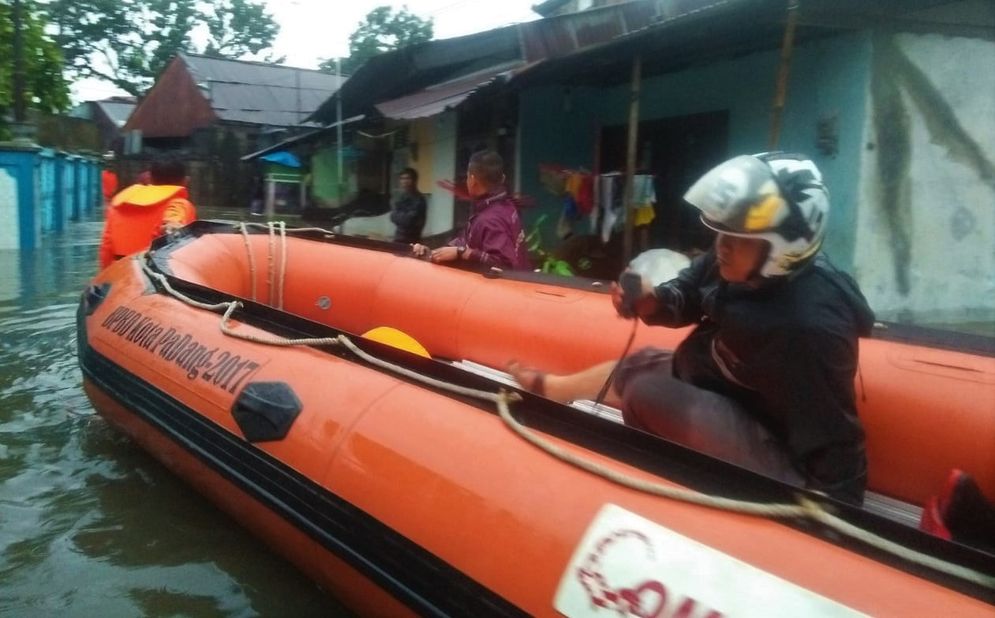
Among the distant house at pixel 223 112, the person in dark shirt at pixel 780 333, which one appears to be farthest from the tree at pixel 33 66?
the person in dark shirt at pixel 780 333

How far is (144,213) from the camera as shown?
485cm

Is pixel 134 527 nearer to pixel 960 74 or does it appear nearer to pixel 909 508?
pixel 909 508

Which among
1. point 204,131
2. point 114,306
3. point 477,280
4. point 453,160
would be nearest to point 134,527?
point 114,306

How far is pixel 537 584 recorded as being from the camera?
1.67 meters

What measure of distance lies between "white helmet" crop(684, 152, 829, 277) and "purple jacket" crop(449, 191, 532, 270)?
7.27ft

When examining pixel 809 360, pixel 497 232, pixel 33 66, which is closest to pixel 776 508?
pixel 809 360

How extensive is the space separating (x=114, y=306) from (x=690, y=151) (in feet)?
16.7

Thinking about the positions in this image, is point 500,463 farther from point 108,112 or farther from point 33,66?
point 108,112

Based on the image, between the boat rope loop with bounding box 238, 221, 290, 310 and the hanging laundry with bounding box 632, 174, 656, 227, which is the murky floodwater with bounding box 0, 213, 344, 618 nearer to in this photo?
the boat rope loop with bounding box 238, 221, 290, 310

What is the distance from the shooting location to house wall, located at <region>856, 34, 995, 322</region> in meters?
5.82

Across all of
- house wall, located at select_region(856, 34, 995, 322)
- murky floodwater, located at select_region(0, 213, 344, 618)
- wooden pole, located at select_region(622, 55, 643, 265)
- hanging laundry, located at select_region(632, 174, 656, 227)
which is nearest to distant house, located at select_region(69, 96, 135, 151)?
hanging laundry, located at select_region(632, 174, 656, 227)

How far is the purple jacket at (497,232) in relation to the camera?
405 cm

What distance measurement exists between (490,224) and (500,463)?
7.47 feet

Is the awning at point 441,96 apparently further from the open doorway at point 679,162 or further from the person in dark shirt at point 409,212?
the open doorway at point 679,162
